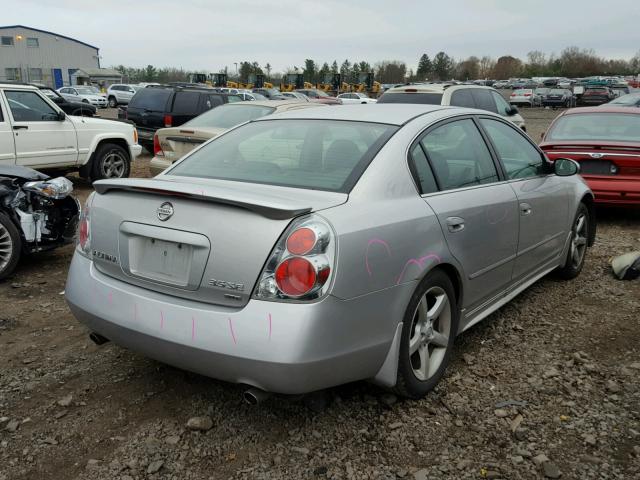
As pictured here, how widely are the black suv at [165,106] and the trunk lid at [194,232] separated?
35.0 ft

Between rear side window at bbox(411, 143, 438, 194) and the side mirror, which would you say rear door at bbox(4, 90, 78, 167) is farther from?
the side mirror

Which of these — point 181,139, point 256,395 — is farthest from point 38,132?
point 256,395

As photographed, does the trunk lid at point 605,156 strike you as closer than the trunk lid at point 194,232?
No

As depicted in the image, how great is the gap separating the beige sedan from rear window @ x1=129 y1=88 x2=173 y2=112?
467 centimetres

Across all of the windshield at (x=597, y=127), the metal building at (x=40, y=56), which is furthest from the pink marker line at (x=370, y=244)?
the metal building at (x=40, y=56)

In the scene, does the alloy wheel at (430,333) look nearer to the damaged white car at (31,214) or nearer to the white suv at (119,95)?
the damaged white car at (31,214)

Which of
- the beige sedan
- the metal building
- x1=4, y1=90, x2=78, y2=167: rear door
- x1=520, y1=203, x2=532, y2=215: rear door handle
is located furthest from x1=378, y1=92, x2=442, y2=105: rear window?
the metal building

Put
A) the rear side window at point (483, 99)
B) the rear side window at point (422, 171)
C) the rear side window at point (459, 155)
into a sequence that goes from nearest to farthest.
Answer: the rear side window at point (422, 171), the rear side window at point (459, 155), the rear side window at point (483, 99)

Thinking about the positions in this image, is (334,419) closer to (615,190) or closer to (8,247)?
(8,247)

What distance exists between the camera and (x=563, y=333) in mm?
4160

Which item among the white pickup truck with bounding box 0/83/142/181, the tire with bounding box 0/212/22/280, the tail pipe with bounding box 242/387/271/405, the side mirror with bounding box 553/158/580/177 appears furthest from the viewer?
the white pickup truck with bounding box 0/83/142/181

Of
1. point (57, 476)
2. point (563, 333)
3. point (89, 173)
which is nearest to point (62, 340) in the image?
point (57, 476)

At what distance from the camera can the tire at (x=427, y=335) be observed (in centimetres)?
295

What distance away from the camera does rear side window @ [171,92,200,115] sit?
44.2ft
